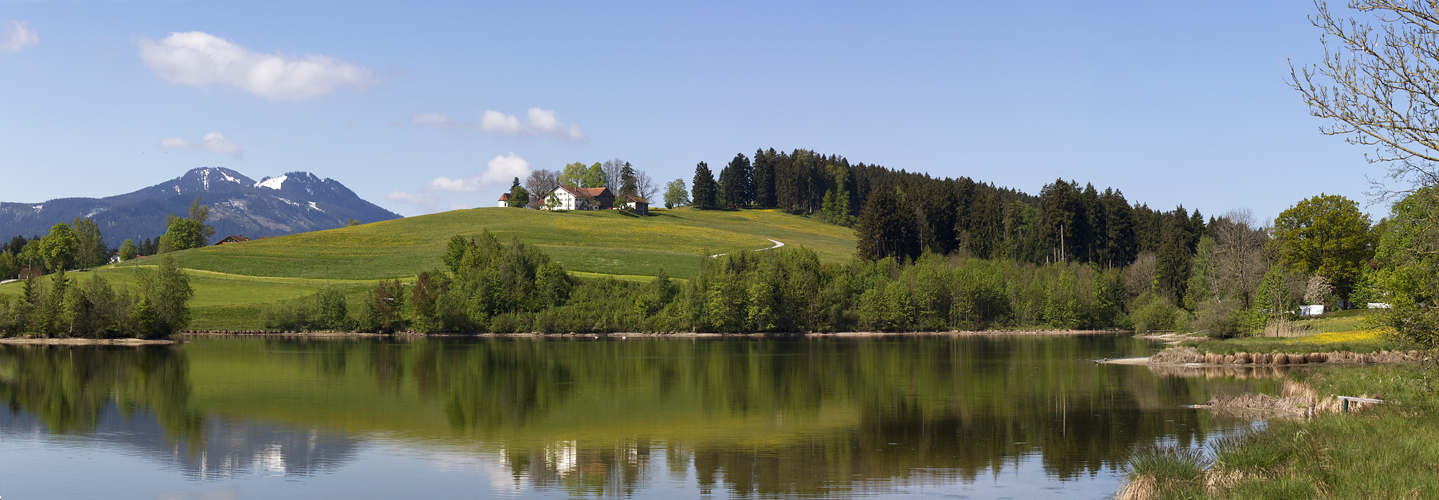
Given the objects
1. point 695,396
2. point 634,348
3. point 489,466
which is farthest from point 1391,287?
point 634,348

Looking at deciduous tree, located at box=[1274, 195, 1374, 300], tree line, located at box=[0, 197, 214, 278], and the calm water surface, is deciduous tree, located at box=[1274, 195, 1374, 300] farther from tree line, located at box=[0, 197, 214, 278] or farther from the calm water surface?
tree line, located at box=[0, 197, 214, 278]

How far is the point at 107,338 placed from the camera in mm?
79562

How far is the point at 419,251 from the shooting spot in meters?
128

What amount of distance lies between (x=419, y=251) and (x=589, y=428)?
105367mm

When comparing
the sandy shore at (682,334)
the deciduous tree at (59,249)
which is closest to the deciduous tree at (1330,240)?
the sandy shore at (682,334)

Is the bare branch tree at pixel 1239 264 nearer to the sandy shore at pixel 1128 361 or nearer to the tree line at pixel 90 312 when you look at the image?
the sandy shore at pixel 1128 361

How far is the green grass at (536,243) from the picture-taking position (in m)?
119

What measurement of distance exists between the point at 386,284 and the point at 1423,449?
98.0 metres

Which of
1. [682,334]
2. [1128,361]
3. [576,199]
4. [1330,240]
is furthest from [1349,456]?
[576,199]

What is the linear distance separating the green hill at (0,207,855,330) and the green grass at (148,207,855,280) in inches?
5.3

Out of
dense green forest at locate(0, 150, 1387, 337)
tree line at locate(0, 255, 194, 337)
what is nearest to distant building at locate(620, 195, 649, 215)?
dense green forest at locate(0, 150, 1387, 337)

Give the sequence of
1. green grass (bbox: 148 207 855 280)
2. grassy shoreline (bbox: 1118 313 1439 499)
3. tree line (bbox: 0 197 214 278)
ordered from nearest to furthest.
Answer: grassy shoreline (bbox: 1118 313 1439 499), green grass (bbox: 148 207 855 280), tree line (bbox: 0 197 214 278)

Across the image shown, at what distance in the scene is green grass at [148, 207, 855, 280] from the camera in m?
119

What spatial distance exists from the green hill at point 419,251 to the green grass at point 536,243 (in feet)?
0.44
